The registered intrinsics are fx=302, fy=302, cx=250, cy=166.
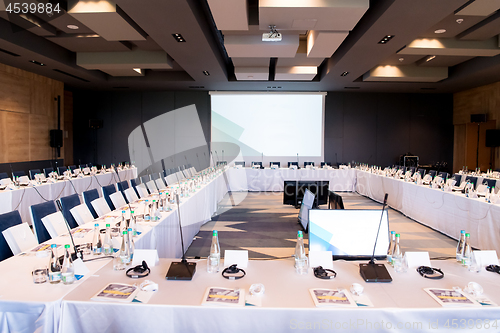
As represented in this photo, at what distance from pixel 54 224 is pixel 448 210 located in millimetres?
5410

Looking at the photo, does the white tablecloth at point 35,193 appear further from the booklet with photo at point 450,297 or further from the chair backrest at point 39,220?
the booklet with photo at point 450,297

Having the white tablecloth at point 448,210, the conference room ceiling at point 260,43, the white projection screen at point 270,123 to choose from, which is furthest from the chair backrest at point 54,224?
the white projection screen at point 270,123

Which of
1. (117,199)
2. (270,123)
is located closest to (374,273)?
(117,199)

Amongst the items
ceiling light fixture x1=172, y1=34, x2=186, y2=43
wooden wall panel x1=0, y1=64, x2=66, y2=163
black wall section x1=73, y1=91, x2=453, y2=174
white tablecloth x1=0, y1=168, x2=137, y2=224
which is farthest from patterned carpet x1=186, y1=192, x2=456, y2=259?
wooden wall panel x1=0, y1=64, x2=66, y2=163

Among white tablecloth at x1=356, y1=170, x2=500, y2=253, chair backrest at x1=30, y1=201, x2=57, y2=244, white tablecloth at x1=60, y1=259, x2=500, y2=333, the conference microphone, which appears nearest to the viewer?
white tablecloth at x1=60, y1=259, x2=500, y2=333

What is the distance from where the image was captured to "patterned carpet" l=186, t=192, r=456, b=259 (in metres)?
4.20

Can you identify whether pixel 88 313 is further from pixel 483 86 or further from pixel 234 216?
pixel 483 86

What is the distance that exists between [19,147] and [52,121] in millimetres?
1569

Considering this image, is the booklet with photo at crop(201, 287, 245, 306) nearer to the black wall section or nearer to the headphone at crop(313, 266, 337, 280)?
the headphone at crop(313, 266, 337, 280)

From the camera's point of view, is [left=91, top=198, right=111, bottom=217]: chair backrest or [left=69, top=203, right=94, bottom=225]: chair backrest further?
[left=91, top=198, right=111, bottom=217]: chair backrest

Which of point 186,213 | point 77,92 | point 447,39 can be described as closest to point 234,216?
point 186,213

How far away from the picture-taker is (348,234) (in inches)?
84.4

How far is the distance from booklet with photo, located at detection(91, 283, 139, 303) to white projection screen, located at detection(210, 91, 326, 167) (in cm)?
1004

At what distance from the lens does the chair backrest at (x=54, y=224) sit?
276 cm
